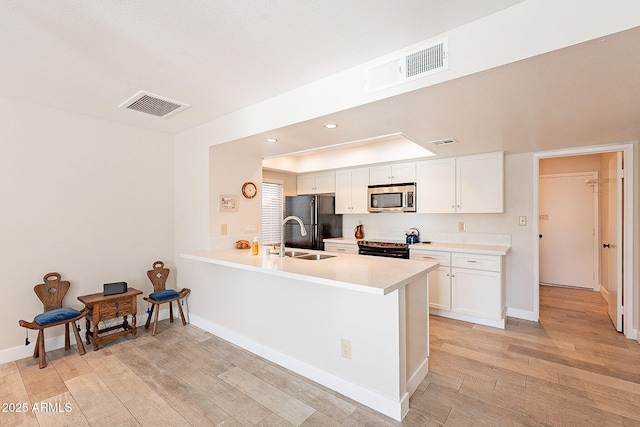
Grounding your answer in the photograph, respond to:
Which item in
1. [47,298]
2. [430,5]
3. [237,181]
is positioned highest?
[430,5]

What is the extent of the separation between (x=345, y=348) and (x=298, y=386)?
0.49m

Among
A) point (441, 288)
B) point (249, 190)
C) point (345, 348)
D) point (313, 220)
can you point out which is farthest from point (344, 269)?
point (313, 220)

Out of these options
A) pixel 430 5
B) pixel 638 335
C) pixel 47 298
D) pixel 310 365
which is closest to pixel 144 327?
pixel 47 298

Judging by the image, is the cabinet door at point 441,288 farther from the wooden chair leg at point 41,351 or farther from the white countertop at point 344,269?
the wooden chair leg at point 41,351

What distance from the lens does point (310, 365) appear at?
238cm

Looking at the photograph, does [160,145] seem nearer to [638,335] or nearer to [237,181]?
[237,181]

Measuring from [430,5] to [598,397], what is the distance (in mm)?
2868

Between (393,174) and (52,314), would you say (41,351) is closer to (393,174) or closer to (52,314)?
(52,314)

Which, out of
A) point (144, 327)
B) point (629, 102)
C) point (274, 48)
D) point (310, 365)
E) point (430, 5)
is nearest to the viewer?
point (430, 5)

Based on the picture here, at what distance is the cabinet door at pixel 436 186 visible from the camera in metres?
4.00

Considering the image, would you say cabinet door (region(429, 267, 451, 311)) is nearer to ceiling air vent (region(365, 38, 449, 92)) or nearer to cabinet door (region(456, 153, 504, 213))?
cabinet door (region(456, 153, 504, 213))

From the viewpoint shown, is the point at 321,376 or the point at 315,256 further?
the point at 315,256

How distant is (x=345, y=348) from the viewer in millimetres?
2189

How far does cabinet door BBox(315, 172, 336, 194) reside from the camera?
5160mm
